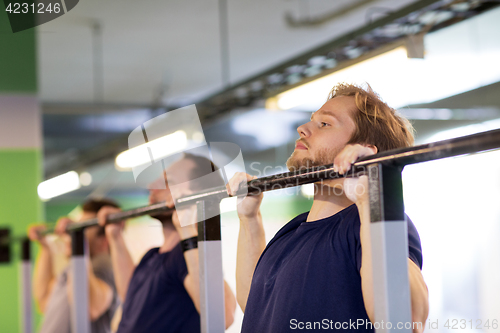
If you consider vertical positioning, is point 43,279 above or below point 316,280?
below

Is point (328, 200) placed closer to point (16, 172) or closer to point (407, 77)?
point (407, 77)

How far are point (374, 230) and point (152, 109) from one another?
457 cm

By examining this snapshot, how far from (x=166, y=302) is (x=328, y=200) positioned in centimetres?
83

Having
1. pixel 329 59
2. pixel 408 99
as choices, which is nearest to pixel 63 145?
pixel 329 59

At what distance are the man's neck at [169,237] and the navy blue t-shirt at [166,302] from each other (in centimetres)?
5

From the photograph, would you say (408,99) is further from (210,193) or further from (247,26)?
(210,193)

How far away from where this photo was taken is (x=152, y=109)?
5.15 m

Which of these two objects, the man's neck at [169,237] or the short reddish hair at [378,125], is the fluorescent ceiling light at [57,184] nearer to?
the man's neck at [169,237]

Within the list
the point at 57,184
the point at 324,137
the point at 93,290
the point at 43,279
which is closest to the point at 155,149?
the point at 93,290

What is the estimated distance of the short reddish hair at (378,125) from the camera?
1108 mm

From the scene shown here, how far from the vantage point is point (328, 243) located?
3.17ft

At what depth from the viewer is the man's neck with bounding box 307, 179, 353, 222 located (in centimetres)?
108

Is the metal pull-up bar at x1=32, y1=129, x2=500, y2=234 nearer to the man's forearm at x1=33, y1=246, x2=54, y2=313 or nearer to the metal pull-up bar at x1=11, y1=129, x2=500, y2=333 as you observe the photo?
the metal pull-up bar at x1=11, y1=129, x2=500, y2=333

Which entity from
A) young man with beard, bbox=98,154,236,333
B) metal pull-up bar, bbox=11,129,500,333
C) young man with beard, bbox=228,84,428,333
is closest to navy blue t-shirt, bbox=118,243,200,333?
young man with beard, bbox=98,154,236,333
